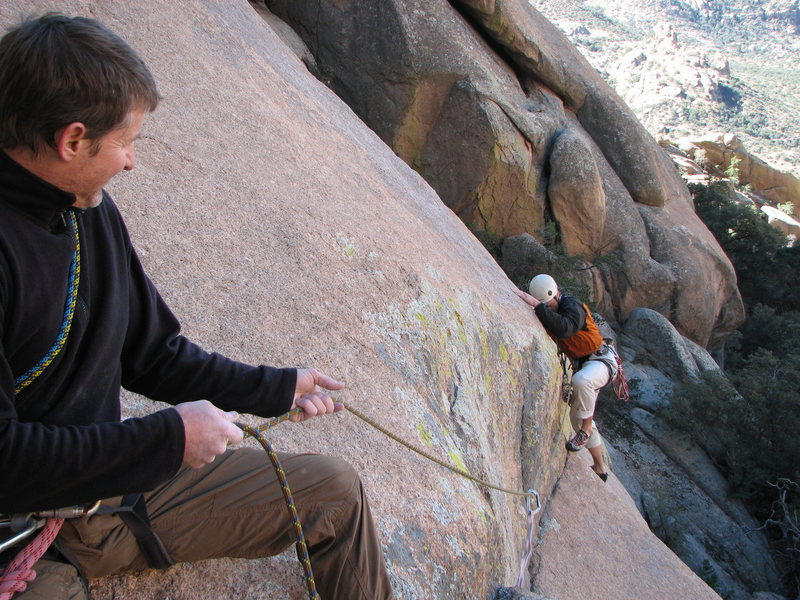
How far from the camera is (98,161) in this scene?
164 cm

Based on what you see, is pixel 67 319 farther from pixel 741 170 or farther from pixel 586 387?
Answer: pixel 741 170

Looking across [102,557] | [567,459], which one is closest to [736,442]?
[567,459]

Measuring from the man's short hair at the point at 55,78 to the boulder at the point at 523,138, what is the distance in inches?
438

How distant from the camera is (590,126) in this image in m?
15.5

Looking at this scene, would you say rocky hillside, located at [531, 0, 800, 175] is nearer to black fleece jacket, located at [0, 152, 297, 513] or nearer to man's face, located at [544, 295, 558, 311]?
man's face, located at [544, 295, 558, 311]

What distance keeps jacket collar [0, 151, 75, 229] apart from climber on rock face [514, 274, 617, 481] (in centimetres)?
564

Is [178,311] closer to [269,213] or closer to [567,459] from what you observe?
[269,213]

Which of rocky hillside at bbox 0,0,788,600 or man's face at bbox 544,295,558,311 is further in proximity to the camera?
man's face at bbox 544,295,558,311

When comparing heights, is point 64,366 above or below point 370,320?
above

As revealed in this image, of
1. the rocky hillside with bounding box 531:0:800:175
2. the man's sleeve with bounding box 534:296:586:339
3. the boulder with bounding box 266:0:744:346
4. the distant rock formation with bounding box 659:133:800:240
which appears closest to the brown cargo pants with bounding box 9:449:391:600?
the man's sleeve with bounding box 534:296:586:339

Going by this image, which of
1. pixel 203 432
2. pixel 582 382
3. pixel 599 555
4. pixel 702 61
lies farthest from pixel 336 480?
pixel 702 61

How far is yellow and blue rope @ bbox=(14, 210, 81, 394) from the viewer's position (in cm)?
160

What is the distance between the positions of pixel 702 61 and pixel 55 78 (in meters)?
88.5

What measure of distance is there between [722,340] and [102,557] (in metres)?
18.4
